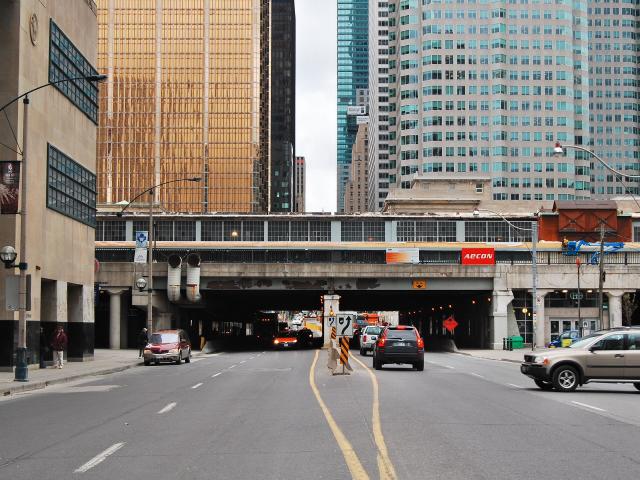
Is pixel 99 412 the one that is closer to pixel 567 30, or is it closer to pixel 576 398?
pixel 576 398

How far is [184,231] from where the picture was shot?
286 feet

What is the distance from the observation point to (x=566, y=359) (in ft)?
74.6

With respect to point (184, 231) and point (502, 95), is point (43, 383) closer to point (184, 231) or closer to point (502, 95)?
point (184, 231)

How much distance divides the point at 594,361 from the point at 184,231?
6810 cm

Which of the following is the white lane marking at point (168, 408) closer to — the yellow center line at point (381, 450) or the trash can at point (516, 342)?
the yellow center line at point (381, 450)

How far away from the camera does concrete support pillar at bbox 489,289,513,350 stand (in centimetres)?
6794

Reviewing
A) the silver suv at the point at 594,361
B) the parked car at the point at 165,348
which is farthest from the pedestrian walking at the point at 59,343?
the silver suv at the point at 594,361

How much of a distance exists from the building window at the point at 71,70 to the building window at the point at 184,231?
41.3 m

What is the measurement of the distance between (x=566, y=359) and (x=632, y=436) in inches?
364

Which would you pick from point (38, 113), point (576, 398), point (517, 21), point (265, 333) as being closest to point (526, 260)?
point (265, 333)

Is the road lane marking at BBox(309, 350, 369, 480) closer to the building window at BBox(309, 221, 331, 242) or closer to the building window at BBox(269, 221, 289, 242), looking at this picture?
the building window at BBox(269, 221, 289, 242)

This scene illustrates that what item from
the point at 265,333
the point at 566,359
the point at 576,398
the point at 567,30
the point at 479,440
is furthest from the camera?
the point at 567,30

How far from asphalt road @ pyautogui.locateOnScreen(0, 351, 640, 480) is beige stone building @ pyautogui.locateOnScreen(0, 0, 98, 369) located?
10.9 meters

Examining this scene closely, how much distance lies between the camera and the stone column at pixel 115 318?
64688 millimetres
